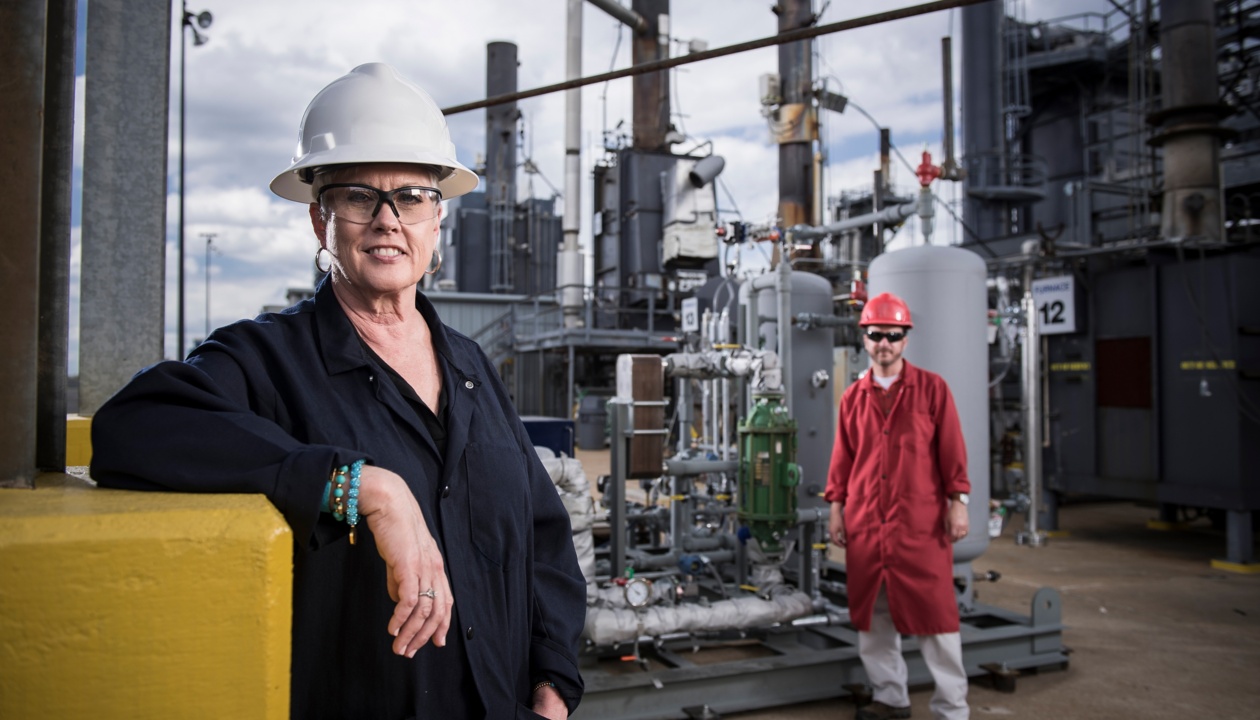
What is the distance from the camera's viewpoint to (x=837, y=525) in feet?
15.3

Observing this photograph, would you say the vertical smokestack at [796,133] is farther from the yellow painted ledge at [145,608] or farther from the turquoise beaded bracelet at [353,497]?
the yellow painted ledge at [145,608]

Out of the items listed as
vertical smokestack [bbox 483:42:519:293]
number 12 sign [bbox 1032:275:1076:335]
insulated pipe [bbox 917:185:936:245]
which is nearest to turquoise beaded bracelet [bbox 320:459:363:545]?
insulated pipe [bbox 917:185:936:245]

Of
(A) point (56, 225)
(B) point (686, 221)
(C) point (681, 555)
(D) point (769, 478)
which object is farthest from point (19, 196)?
(B) point (686, 221)

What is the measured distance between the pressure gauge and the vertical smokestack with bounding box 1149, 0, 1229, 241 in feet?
23.5

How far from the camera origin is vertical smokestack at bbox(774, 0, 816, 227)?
55.4ft

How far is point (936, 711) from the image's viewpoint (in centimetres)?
417

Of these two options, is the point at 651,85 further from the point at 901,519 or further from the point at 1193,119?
the point at 901,519

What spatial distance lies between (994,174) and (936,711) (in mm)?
17767

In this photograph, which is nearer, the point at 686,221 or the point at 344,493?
the point at 344,493

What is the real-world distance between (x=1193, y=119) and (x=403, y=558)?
1021 cm

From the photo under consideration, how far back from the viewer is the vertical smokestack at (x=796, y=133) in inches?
664

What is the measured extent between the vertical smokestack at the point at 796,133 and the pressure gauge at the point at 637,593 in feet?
42.0

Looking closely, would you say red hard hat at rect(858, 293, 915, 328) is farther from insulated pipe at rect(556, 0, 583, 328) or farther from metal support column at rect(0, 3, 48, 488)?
insulated pipe at rect(556, 0, 583, 328)

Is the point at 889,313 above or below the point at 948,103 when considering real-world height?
below
